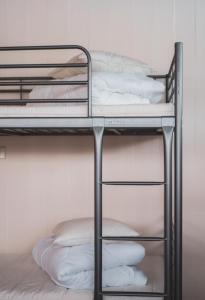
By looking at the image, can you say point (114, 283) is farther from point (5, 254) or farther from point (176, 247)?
point (5, 254)

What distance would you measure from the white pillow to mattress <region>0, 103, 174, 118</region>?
2.49 ft

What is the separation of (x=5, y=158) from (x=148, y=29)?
1.61 metres

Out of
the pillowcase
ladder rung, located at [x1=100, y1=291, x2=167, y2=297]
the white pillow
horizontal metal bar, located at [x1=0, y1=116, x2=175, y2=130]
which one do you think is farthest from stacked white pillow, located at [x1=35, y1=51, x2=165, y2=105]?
ladder rung, located at [x1=100, y1=291, x2=167, y2=297]

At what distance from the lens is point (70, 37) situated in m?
3.43

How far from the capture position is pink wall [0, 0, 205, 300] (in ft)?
10.9

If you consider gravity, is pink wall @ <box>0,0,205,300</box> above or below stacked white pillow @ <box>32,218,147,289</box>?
above

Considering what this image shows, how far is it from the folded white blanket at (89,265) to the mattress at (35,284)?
0.18ft

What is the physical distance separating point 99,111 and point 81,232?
2.62ft

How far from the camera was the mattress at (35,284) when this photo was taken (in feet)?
7.43

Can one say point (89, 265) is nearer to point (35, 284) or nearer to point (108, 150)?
point (35, 284)

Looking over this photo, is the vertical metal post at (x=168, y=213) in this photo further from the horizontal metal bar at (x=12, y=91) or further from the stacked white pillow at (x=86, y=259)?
the horizontal metal bar at (x=12, y=91)

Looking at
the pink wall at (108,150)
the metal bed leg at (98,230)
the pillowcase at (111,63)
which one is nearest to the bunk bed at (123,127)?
the metal bed leg at (98,230)

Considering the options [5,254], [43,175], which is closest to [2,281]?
[5,254]

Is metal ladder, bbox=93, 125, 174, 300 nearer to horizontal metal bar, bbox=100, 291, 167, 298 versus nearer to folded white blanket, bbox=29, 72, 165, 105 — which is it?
horizontal metal bar, bbox=100, 291, 167, 298
